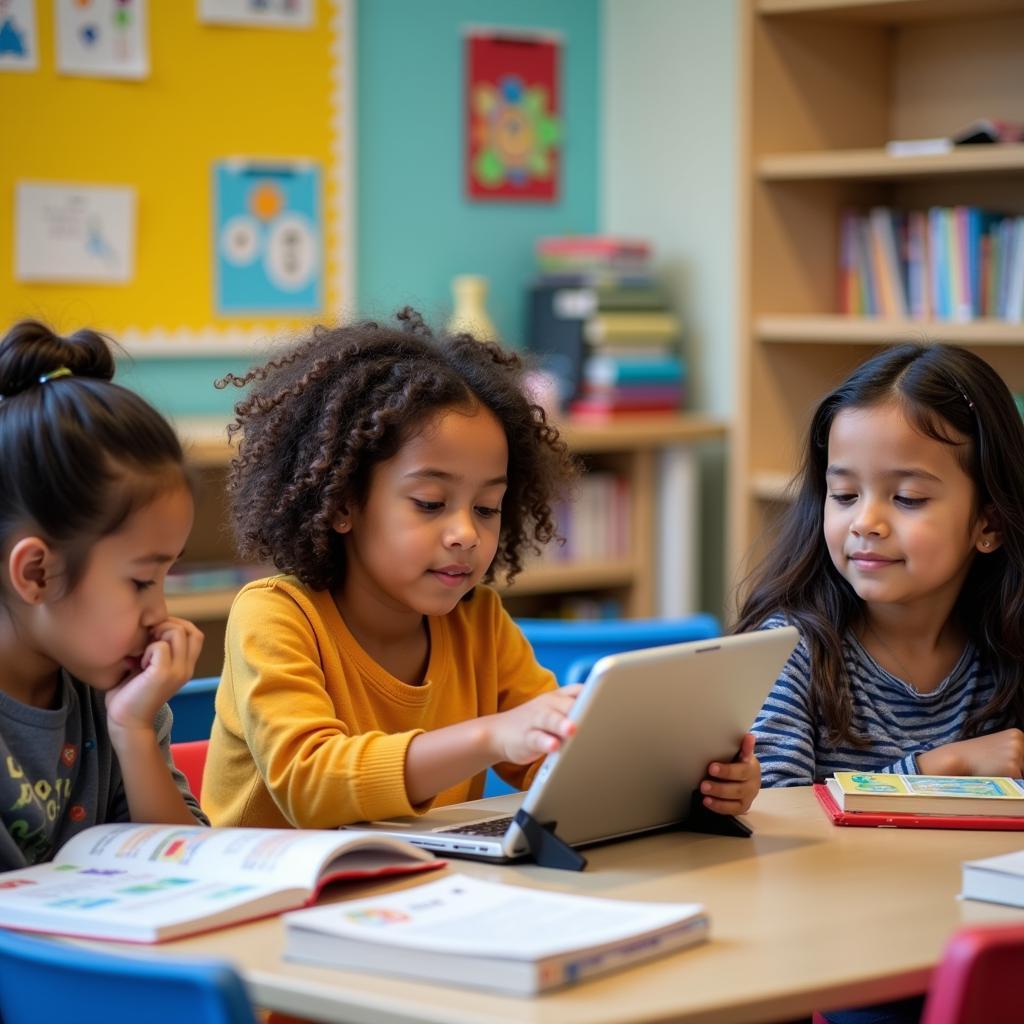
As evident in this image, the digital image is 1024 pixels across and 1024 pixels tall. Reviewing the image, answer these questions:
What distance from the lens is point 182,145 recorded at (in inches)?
152

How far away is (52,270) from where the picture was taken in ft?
12.1

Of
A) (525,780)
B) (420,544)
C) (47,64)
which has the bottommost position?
(525,780)

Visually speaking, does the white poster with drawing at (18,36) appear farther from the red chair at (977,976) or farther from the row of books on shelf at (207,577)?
the red chair at (977,976)

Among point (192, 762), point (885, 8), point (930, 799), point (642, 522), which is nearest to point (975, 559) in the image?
point (930, 799)

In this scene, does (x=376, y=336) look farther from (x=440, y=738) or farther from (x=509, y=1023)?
(x=509, y=1023)

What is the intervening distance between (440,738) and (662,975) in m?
0.45

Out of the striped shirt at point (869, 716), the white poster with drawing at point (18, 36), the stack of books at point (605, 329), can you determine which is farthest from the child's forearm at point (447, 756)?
the stack of books at point (605, 329)

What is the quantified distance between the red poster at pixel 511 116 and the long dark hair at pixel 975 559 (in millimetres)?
2581

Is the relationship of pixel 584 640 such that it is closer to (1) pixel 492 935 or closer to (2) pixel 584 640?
(2) pixel 584 640

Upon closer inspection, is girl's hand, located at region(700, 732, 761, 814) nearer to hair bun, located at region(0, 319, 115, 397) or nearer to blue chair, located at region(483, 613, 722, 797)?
hair bun, located at region(0, 319, 115, 397)

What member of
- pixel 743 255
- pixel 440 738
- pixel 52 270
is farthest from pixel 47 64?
pixel 440 738

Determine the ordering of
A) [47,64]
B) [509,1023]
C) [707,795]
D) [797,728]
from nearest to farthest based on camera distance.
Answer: [509,1023]
[707,795]
[797,728]
[47,64]

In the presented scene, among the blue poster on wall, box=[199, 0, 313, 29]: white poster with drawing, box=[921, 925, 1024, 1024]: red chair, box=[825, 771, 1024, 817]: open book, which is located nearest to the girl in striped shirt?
box=[825, 771, 1024, 817]: open book

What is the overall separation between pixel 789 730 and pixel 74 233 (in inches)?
96.6
